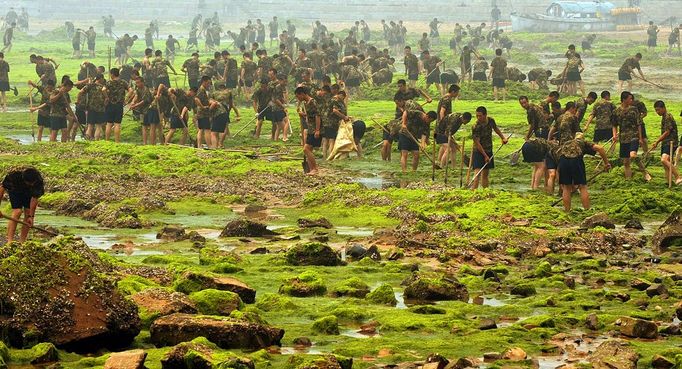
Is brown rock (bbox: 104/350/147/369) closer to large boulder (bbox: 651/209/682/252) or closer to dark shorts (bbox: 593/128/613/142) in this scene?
large boulder (bbox: 651/209/682/252)

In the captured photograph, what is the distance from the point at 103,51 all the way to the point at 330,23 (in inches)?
1163

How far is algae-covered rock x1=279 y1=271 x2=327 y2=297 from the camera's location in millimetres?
15641

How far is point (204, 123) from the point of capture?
30.2 meters

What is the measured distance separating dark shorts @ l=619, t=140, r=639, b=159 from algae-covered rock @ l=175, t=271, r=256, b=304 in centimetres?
1070

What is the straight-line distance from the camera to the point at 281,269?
1722 centimetres

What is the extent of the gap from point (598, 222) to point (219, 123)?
1208 cm

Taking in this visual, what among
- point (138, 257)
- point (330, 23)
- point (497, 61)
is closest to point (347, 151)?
point (138, 257)

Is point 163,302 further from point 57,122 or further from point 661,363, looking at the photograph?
point 57,122

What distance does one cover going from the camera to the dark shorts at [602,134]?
85.7ft

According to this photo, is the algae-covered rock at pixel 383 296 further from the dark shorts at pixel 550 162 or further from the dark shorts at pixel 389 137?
the dark shorts at pixel 389 137

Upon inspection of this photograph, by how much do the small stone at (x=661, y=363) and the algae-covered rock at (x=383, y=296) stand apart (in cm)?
355

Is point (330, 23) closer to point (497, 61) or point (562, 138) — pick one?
point (497, 61)

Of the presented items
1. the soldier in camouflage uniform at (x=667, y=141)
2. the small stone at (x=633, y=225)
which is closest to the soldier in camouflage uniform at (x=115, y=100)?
the soldier in camouflage uniform at (x=667, y=141)

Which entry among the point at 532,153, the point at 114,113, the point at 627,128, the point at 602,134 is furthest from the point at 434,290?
the point at 114,113
